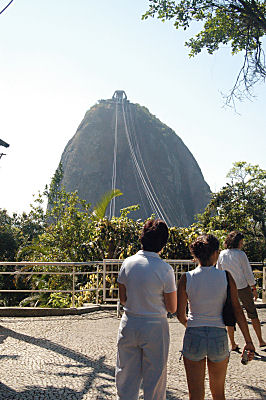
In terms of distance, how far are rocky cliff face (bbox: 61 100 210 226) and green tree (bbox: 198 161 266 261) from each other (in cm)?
8314

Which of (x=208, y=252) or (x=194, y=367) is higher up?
(x=208, y=252)

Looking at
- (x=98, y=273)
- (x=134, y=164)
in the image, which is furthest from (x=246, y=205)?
(x=134, y=164)

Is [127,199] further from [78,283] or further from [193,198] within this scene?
[78,283]

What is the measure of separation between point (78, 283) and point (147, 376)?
29.3 feet

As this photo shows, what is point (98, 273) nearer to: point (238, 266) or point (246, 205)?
point (238, 266)

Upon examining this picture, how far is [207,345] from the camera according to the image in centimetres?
277

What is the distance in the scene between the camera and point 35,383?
13.4ft

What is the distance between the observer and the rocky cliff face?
399 feet

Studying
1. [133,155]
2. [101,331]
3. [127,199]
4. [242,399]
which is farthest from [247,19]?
[133,155]

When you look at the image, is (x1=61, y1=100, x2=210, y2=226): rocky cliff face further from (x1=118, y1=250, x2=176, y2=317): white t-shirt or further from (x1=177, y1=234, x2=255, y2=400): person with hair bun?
(x1=118, y1=250, x2=176, y2=317): white t-shirt

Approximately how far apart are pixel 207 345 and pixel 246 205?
26.1 meters

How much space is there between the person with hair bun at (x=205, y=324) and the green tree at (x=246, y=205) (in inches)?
871

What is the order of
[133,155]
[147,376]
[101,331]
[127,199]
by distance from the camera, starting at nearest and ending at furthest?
[147,376] → [101,331] → [127,199] → [133,155]

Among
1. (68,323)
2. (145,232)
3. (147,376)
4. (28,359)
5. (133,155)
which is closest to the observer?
(147,376)
